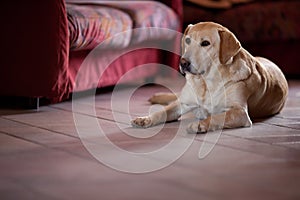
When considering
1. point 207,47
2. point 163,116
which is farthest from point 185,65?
point 163,116

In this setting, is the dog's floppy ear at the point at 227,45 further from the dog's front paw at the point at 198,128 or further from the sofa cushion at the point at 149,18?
the sofa cushion at the point at 149,18

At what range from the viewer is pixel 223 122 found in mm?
2266

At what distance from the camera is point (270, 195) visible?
143cm

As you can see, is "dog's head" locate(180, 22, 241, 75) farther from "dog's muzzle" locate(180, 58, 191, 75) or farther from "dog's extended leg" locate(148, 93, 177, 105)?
"dog's extended leg" locate(148, 93, 177, 105)

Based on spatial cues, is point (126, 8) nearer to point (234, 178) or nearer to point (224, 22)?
point (224, 22)

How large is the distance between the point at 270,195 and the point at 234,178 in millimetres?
171

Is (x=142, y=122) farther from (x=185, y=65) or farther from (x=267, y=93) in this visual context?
(x=267, y=93)

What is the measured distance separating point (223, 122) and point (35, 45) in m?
0.99

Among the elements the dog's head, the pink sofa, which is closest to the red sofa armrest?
the pink sofa

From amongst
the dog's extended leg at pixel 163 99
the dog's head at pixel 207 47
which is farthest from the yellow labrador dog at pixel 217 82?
the dog's extended leg at pixel 163 99

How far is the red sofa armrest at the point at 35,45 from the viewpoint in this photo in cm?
263

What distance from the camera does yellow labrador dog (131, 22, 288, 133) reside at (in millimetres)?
2338

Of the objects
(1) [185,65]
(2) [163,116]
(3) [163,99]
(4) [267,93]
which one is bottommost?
(3) [163,99]

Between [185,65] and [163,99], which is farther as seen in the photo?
[163,99]
